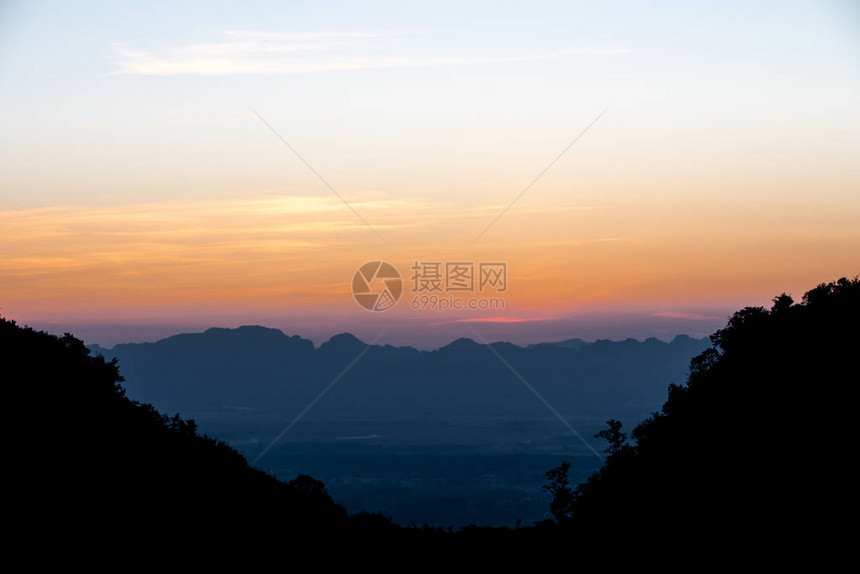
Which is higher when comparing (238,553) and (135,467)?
(135,467)

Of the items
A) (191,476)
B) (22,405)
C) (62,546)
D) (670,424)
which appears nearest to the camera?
(62,546)

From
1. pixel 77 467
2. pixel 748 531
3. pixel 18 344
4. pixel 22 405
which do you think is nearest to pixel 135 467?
pixel 77 467

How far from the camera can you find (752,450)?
49.6 meters

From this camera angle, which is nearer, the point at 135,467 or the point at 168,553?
the point at 168,553

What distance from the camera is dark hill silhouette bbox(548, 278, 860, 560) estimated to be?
4253cm

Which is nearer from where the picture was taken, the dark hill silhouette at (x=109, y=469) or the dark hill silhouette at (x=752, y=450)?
the dark hill silhouette at (x=109, y=469)

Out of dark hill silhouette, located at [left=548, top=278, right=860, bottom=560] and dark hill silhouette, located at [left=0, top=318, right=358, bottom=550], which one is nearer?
dark hill silhouette, located at [left=0, top=318, right=358, bottom=550]

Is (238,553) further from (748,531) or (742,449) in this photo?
(742,449)

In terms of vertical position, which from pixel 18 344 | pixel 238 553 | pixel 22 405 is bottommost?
pixel 238 553

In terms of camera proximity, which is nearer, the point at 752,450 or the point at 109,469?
the point at 109,469

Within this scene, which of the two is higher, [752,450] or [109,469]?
[752,450]

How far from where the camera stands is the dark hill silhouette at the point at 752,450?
42.5 m

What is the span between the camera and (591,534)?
168 feet

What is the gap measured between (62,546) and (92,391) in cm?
1854
